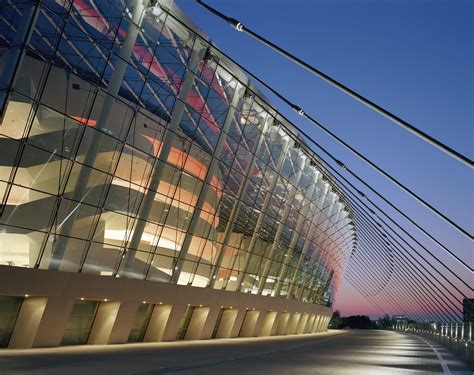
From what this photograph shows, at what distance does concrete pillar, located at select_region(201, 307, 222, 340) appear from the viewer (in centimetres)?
2920

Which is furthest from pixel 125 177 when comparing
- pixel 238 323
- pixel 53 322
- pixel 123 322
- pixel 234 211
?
pixel 238 323

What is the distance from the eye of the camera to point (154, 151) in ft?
80.4

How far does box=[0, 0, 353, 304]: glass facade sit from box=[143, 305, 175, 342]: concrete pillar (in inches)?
58.5

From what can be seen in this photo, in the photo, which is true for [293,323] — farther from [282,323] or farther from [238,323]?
[238,323]

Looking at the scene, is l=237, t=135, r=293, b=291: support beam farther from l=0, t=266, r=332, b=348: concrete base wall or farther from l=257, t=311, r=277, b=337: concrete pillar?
l=257, t=311, r=277, b=337: concrete pillar

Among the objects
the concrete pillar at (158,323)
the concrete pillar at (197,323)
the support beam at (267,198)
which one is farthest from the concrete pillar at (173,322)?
the support beam at (267,198)

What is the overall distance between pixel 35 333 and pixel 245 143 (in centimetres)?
1656

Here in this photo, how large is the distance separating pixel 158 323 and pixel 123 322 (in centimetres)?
351

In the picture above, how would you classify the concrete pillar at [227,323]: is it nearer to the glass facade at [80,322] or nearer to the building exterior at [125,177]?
the building exterior at [125,177]

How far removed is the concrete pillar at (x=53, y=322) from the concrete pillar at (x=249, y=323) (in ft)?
58.6

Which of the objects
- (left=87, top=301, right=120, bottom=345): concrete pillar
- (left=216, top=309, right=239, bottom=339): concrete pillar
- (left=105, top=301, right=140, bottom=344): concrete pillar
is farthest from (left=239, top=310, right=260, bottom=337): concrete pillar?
(left=87, top=301, right=120, bottom=345): concrete pillar

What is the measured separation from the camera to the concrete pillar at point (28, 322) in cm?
1844

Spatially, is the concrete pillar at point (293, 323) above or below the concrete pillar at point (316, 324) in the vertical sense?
above

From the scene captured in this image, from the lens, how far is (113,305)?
72.9ft
